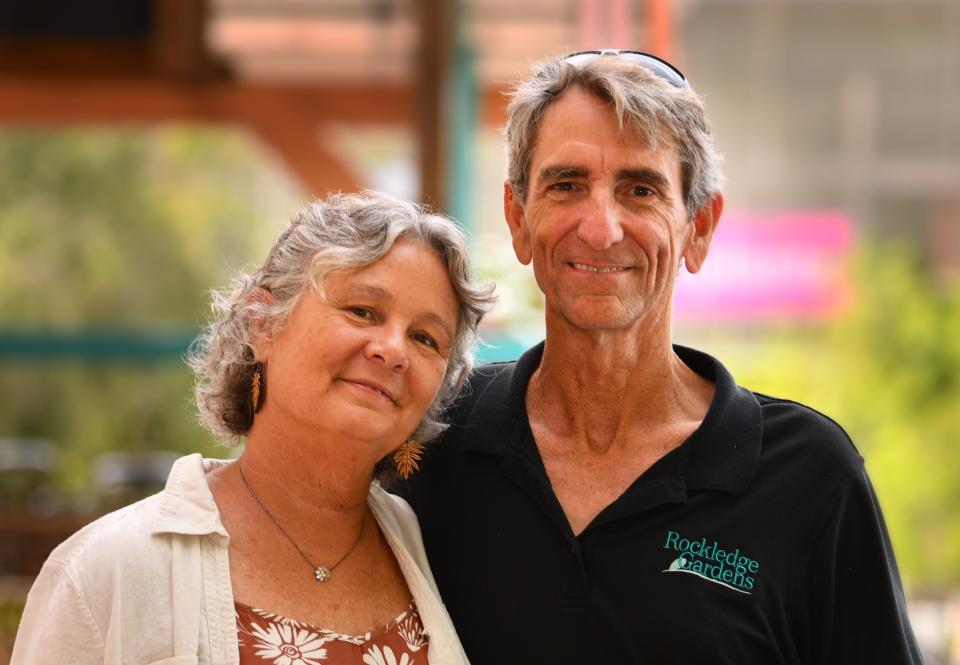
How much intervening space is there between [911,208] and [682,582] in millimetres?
19400

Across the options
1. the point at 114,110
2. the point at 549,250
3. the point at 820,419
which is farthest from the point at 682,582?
the point at 114,110

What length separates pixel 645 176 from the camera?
2.15 metres

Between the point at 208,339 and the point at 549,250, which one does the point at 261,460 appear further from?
the point at 549,250

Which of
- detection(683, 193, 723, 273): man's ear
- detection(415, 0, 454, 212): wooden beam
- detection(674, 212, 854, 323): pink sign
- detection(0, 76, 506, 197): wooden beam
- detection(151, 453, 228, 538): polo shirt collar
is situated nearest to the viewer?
detection(151, 453, 228, 538): polo shirt collar

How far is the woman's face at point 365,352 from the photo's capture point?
79.7 inches

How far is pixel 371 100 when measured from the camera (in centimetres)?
775

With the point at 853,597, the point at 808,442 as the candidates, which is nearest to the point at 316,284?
the point at 808,442

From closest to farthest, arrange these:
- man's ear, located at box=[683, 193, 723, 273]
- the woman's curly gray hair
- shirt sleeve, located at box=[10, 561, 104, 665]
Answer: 1. shirt sleeve, located at box=[10, 561, 104, 665]
2. the woman's curly gray hair
3. man's ear, located at box=[683, 193, 723, 273]

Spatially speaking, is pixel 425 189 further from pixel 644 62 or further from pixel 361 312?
pixel 361 312

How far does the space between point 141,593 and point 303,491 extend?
34 cm

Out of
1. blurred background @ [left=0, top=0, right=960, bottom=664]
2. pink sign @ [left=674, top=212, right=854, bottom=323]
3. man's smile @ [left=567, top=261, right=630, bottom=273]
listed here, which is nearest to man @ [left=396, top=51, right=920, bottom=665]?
man's smile @ [left=567, top=261, right=630, bottom=273]

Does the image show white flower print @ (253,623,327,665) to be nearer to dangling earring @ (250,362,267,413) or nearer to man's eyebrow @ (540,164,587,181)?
dangling earring @ (250,362,267,413)

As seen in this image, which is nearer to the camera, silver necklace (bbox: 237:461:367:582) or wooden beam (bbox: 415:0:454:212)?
silver necklace (bbox: 237:461:367:582)

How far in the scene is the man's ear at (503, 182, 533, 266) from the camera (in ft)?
7.72
